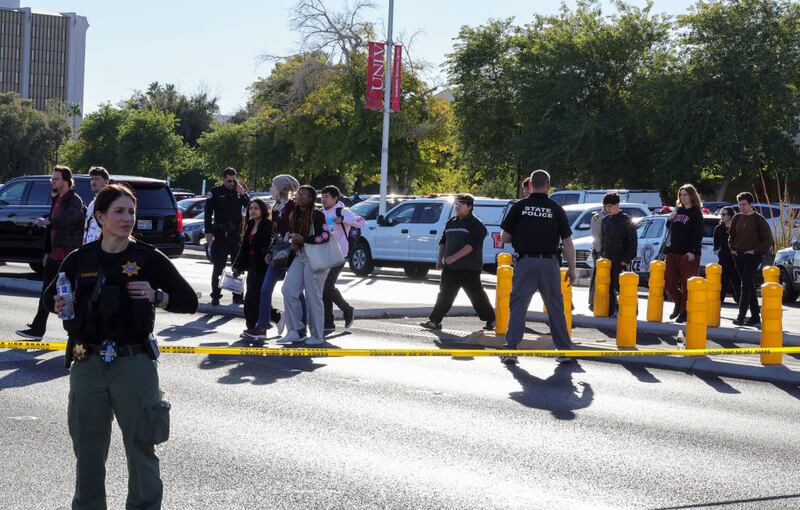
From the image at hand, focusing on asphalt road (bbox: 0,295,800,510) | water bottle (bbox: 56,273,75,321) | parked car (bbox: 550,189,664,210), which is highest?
parked car (bbox: 550,189,664,210)

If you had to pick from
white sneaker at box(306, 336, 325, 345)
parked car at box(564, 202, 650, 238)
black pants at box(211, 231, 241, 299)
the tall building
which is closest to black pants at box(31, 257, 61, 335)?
white sneaker at box(306, 336, 325, 345)

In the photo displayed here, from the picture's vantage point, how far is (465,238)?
13969 millimetres

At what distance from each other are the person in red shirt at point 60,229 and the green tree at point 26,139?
84626 mm

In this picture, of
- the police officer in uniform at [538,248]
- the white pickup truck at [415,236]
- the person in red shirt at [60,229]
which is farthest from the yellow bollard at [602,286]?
the white pickup truck at [415,236]

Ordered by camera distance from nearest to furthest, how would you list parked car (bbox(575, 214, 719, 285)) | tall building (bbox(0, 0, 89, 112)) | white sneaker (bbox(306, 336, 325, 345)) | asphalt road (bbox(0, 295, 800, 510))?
Answer: asphalt road (bbox(0, 295, 800, 510)) → white sneaker (bbox(306, 336, 325, 345)) → parked car (bbox(575, 214, 719, 285)) → tall building (bbox(0, 0, 89, 112))

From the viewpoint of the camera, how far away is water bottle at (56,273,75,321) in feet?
16.4

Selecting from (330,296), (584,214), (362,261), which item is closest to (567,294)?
(330,296)

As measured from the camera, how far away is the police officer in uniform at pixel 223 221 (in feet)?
52.6

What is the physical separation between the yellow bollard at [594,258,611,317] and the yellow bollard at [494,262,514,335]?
212 cm

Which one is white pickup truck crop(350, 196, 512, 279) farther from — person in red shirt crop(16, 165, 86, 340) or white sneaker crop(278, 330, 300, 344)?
person in red shirt crop(16, 165, 86, 340)

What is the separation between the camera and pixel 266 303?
1282 cm

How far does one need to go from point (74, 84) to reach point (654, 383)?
17849cm

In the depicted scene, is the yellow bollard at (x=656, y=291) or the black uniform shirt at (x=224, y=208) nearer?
the yellow bollard at (x=656, y=291)

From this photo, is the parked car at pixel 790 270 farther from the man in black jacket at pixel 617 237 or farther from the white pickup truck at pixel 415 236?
the man in black jacket at pixel 617 237
